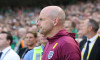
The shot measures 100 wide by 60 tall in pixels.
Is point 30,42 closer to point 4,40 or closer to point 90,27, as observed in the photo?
point 4,40

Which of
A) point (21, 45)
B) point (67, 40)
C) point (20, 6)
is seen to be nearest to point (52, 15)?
point (67, 40)

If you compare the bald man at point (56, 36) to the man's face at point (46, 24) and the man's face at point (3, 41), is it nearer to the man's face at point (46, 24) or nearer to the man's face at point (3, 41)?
the man's face at point (46, 24)

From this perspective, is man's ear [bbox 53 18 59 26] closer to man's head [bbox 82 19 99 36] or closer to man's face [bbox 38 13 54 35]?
man's face [bbox 38 13 54 35]

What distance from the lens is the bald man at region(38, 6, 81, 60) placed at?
252 cm

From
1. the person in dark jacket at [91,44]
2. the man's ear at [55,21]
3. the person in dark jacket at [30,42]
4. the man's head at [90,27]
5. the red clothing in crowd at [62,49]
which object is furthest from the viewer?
the person in dark jacket at [30,42]

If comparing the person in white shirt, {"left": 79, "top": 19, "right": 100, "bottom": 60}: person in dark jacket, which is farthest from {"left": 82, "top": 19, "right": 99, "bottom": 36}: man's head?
the person in white shirt

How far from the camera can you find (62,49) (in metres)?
2.53

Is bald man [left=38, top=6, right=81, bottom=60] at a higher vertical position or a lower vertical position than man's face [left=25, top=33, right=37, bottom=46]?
higher

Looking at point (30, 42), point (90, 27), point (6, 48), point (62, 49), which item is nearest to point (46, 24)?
point (62, 49)

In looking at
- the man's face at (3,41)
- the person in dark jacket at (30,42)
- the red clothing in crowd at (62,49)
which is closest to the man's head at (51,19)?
the red clothing in crowd at (62,49)

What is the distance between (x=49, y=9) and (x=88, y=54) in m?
2.19

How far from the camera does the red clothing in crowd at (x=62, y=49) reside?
246 cm

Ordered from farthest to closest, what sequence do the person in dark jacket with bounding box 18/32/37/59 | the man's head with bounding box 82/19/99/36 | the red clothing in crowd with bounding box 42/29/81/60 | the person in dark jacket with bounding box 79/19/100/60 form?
the person in dark jacket with bounding box 18/32/37/59 < the man's head with bounding box 82/19/99/36 < the person in dark jacket with bounding box 79/19/100/60 < the red clothing in crowd with bounding box 42/29/81/60

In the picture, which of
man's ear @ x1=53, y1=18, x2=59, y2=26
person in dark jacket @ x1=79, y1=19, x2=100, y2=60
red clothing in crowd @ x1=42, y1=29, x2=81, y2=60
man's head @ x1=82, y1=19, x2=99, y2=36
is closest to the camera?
red clothing in crowd @ x1=42, y1=29, x2=81, y2=60
